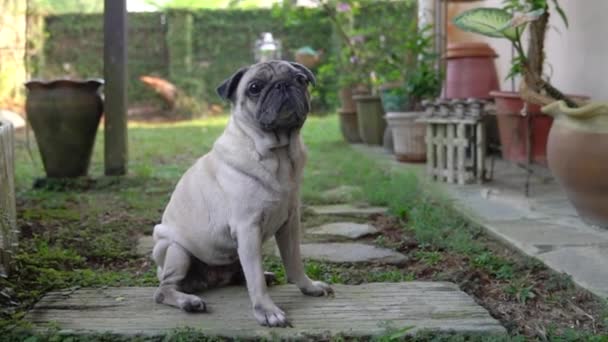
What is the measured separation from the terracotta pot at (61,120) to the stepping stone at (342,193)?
2148 millimetres

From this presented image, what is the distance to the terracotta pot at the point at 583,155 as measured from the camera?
3857mm

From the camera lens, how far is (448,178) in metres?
5.83

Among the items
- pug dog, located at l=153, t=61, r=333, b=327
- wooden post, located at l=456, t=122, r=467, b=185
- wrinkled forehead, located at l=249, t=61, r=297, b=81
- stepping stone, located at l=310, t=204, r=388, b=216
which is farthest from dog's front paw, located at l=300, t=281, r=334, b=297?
wooden post, located at l=456, t=122, r=467, b=185

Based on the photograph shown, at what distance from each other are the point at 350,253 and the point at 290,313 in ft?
3.98

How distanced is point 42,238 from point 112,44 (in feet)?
9.10

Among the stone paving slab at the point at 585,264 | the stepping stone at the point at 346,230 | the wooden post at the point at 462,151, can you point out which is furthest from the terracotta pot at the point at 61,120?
the stone paving slab at the point at 585,264

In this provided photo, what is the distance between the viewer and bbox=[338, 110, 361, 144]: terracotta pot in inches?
377

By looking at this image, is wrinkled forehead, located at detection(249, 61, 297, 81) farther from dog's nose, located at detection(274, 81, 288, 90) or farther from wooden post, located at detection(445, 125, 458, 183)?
wooden post, located at detection(445, 125, 458, 183)

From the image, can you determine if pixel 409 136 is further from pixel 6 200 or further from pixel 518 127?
pixel 6 200

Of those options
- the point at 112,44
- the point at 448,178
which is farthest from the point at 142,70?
the point at 448,178

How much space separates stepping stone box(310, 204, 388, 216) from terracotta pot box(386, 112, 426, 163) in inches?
72.6

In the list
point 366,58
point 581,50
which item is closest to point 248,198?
point 581,50

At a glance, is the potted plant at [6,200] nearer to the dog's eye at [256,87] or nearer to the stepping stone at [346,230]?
the dog's eye at [256,87]

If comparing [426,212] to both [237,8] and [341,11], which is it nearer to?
[341,11]
